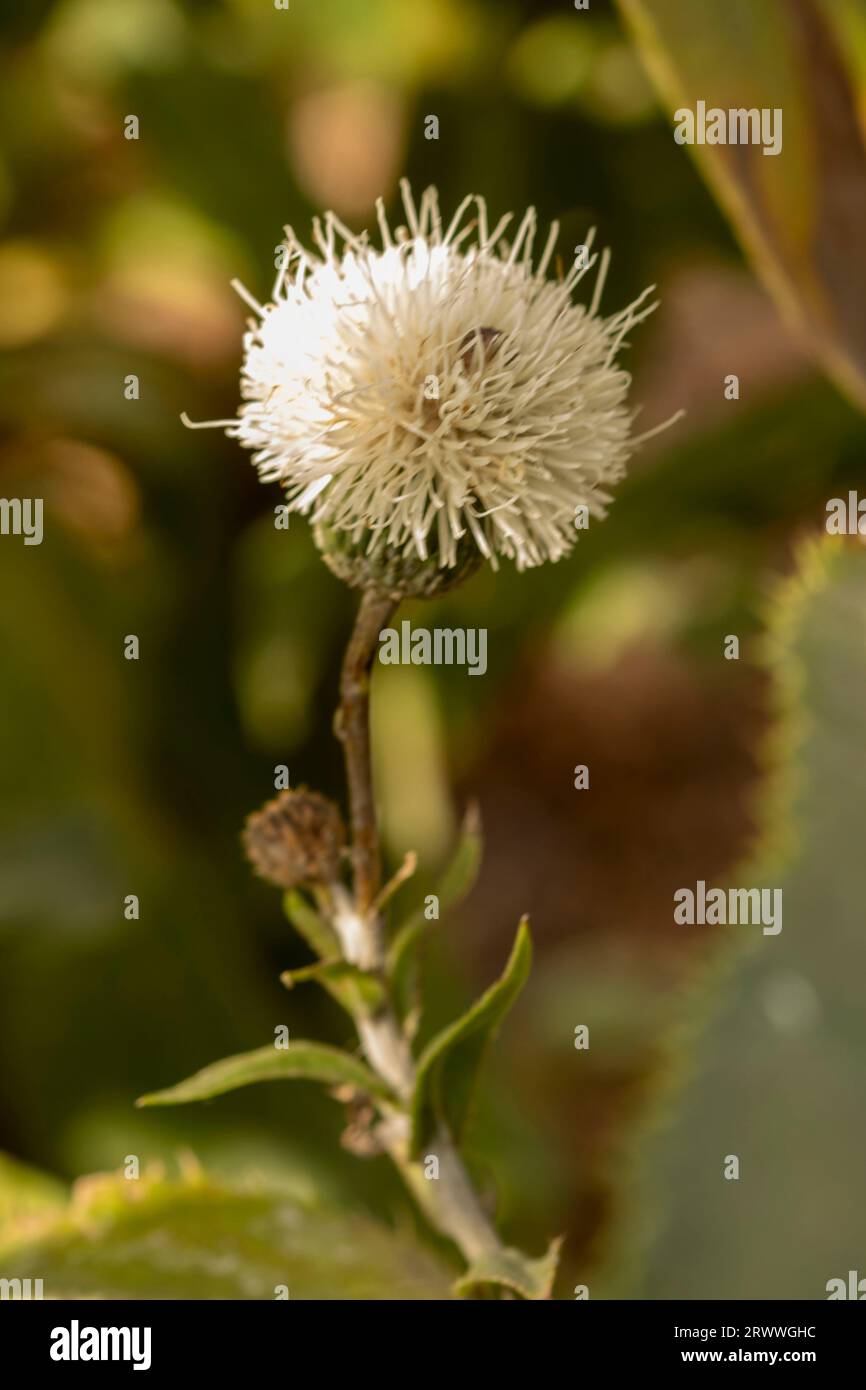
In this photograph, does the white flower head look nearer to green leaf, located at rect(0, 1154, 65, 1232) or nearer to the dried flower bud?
the dried flower bud

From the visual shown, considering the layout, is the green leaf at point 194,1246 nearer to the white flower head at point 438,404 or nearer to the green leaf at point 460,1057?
the green leaf at point 460,1057

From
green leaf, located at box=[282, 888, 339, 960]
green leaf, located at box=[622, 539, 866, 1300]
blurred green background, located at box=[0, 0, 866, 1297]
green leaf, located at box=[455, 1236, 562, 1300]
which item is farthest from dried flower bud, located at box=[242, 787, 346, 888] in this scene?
blurred green background, located at box=[0, 0, 866, 1297]

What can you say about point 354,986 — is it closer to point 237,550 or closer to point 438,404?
point 438,404

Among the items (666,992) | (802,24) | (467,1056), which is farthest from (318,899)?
(666,992)

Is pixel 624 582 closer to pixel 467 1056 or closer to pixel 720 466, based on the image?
pixel 720 466

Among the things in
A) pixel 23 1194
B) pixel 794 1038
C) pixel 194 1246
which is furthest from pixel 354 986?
pixel 23 1194

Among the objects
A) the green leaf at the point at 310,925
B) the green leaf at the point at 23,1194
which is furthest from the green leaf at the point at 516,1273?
the green leaf at the point at 23,1194

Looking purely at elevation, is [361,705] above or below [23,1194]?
above
